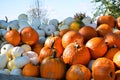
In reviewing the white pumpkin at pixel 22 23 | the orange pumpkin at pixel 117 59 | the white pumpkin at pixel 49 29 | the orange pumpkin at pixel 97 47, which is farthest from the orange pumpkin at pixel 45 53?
the white pumpkin at pixel 22 23

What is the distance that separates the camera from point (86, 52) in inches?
110

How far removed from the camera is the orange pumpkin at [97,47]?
2855 millimetres

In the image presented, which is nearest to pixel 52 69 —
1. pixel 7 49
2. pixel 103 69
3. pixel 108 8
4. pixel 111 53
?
pixel 103 69

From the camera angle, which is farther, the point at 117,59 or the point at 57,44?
the point at 57,44

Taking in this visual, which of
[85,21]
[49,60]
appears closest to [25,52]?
[49,60]

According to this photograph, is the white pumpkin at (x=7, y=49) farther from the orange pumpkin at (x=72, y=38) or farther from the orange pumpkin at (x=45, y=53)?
the orange pumpkin at (x=72, y=38)

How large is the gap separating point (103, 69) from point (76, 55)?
0.29 m

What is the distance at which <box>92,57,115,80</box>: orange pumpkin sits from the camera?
103 inches

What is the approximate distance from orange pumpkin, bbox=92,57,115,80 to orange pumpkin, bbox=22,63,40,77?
1.78 ft

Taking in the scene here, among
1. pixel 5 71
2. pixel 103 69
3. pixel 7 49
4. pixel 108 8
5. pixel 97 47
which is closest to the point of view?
pixel 103 69

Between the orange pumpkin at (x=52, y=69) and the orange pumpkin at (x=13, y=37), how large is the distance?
24.3 inches

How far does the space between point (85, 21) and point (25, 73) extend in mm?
1501

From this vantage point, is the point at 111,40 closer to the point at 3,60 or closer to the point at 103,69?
the point at 103,69

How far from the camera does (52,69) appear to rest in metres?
2.72
